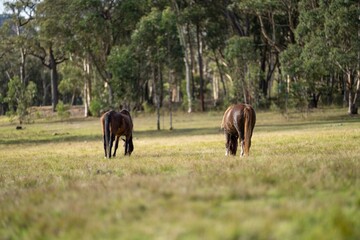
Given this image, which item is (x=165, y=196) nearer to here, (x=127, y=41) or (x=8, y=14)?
(x=127, y=41)

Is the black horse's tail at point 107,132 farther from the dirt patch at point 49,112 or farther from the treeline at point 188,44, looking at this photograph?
the dirt patch at point 49,112

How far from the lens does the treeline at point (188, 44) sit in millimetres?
43750

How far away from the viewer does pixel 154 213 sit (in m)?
5.77

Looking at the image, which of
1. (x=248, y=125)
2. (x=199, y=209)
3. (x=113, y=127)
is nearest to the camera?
(x=199, y=209)

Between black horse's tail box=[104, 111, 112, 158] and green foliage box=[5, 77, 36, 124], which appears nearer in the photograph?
black horse's tail box=[104, 111, 112, 158]

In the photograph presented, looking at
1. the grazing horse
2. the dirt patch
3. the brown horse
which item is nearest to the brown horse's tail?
the brown horse

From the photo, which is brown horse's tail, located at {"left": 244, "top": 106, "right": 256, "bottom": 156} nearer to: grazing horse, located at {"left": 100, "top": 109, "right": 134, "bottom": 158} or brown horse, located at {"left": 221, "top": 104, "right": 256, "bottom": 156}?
brown horse, located at {"left": 221, "top": 104, "right": 256, "bottom": 156}

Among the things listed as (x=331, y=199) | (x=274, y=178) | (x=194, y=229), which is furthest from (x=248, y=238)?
(x=274, y=178)

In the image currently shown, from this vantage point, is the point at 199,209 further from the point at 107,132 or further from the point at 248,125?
the point at 107,132

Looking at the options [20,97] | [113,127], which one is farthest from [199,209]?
[20,97]

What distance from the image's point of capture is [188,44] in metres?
68.1

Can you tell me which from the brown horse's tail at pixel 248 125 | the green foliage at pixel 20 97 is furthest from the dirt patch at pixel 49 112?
the brown horse's tail at pixel 248 125

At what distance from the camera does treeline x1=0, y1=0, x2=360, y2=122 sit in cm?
4375

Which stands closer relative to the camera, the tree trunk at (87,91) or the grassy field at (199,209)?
the grassy field at (199,209)
